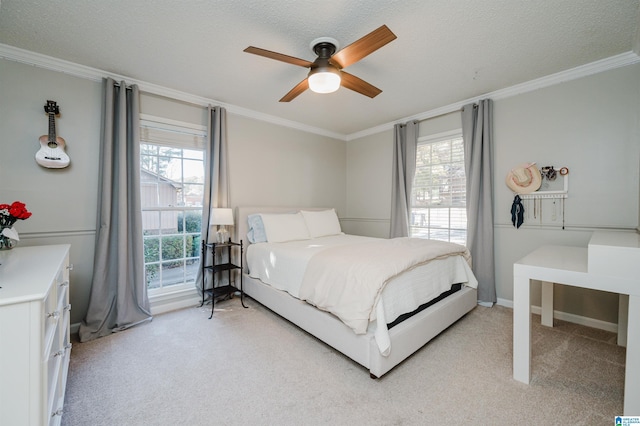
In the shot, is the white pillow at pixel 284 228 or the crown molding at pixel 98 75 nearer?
the crown molding at pixel 98 75

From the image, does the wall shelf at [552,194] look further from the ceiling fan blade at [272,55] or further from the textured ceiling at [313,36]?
the ceiling fan blade at [272,55]

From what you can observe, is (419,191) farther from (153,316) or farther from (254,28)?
(153,316)

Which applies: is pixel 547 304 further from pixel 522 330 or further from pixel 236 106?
pixel 236 106

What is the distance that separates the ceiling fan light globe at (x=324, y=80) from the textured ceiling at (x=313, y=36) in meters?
0.36

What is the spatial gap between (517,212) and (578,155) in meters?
0.77

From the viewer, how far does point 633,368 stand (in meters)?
1.39

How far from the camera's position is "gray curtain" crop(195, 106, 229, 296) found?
10.6 feet

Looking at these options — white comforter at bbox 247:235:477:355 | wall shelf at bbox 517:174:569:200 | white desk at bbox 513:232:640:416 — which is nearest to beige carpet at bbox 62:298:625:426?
white desk at bbox 513:232:640:416

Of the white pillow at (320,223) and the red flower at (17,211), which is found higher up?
the red flower at (17,211)

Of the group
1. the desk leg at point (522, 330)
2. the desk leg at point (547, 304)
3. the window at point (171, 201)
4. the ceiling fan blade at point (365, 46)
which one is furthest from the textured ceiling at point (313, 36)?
the desk leg at point (547, 304)

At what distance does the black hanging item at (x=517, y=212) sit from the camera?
117 inches

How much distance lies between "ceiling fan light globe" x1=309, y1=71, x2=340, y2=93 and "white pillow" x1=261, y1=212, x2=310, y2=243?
1.84 metres

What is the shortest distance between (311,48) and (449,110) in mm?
2254

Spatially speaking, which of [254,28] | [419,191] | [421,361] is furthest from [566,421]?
[254,28]
